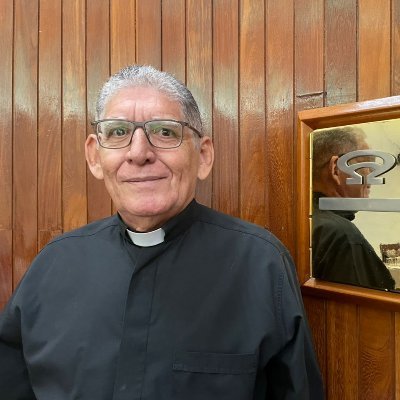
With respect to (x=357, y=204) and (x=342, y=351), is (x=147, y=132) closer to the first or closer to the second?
(x=357, y=204)

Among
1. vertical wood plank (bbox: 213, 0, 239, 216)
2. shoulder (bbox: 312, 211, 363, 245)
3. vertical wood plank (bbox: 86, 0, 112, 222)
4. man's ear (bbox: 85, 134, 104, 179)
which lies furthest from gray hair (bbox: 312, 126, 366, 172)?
vertical wood plank (bbox: 86, 0, 112, 222)

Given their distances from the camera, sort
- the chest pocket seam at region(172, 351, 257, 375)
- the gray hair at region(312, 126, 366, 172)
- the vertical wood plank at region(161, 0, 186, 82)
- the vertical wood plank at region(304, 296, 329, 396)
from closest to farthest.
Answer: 1. the chest pocket seam at region(172, 351, 257, 375)
2. the gray hair at region(312, 126, 366, 172)
3. the vertical wood plank at region(304, 296, 329, 396)
4. the vertical wood plank at region(161, 0, 186, 82)

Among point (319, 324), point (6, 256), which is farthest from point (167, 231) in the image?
point (6, 256)

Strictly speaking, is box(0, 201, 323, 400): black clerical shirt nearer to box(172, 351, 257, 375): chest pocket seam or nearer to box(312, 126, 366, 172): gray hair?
box(172, 351, 257, 375): chest pocket seam

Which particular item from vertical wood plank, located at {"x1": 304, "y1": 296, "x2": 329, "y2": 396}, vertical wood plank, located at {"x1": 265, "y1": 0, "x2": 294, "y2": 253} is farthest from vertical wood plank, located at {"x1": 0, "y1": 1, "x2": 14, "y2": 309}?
vertical wood plank, located at {"x1": 304, "y1": 296, "x2": 329, "y2": 396}

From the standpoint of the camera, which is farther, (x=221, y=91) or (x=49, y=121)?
(x=49, y=121)

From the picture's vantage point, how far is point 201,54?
116 centimetres

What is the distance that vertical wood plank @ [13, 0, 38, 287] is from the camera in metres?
1.30

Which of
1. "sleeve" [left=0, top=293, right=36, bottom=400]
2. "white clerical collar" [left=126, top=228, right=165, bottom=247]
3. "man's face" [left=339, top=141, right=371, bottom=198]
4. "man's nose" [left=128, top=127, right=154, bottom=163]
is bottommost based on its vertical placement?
"sleeve" [left=0, top=293, right=36, bottom=400]

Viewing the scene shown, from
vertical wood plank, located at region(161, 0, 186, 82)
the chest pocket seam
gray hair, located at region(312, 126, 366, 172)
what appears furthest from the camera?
vertical wood plank, located at region(161, 0, 186, 82)

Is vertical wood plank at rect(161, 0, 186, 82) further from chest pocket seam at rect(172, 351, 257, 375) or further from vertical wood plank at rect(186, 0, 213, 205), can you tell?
chest pocket seam at rect(172, 351, 257, 375)

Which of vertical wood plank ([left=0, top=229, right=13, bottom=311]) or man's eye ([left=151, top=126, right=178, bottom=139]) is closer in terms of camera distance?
man's eye ([left=151, top=126, right=178, bottom=139])

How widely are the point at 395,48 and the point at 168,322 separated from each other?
32.3 inches

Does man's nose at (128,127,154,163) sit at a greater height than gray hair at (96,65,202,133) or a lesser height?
lesser
